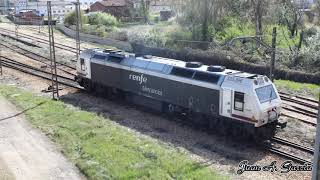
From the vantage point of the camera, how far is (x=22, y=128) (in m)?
22.8

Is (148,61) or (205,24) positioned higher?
(205,24)

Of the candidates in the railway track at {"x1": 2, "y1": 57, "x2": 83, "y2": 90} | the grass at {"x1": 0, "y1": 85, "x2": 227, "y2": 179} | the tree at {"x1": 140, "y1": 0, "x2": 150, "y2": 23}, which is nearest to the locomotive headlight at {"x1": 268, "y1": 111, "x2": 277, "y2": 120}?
the grass at {"x1": 0, "y1": 85, "x2": 227, "y2": 179}

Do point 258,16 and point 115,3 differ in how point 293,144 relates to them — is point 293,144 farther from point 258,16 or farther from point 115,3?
point 115,3

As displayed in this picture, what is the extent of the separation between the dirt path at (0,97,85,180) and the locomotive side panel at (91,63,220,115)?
22.9 feet

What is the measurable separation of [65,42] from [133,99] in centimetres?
3155

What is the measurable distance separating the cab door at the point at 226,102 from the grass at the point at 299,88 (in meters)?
12.2

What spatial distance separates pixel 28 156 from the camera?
1861 cm

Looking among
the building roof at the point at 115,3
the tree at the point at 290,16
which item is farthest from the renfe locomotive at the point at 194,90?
the building roof at the point at 115,3

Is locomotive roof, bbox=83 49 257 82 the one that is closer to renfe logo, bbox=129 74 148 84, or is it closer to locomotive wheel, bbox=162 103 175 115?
renfe logo, bbox=129 74 148 84

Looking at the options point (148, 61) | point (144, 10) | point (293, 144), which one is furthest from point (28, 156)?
point (144, 10)

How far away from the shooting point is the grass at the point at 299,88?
31.6 metres

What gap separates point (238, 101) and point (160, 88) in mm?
5879

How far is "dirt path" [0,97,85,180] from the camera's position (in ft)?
54.7

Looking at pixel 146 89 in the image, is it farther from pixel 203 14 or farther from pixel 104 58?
pixel 203 14
